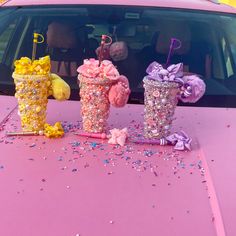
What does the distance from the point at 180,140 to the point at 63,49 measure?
1039 mm

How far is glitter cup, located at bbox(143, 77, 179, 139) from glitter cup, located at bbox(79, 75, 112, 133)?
0.16 meters

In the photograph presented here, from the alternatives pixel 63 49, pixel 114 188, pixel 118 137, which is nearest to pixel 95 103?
pixel 118 137

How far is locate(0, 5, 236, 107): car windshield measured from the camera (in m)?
2.44

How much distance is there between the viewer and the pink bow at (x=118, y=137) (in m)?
1.76

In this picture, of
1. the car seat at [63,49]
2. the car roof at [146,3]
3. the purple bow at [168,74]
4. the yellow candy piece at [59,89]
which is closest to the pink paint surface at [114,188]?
the yellow candy piece at [59,89]

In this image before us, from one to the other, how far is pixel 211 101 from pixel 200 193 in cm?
88

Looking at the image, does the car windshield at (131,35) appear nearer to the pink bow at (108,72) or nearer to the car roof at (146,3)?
the car roof at (146,3)

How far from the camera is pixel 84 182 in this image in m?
1.45

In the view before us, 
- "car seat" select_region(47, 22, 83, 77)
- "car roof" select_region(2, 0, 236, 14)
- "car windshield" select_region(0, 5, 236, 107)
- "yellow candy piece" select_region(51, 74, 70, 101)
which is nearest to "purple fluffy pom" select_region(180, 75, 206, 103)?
"yellow candy piece" select_region(51, 74, 70, 101)

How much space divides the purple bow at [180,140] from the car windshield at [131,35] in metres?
0.64

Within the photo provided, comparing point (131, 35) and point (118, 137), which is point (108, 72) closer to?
point (118, 137)

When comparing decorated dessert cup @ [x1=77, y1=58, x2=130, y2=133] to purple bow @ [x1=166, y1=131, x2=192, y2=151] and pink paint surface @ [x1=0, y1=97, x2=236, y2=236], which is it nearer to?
pink paint surface @ [x1=0, y1=97, x2=236, y2=236]

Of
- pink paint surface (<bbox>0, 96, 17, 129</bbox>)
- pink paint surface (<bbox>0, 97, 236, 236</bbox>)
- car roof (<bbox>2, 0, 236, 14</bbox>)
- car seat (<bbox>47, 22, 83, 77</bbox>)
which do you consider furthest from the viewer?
car roof (<bbox>2, 0, 236, 14</bbox>)

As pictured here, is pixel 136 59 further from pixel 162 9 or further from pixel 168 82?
pixel 168 82
